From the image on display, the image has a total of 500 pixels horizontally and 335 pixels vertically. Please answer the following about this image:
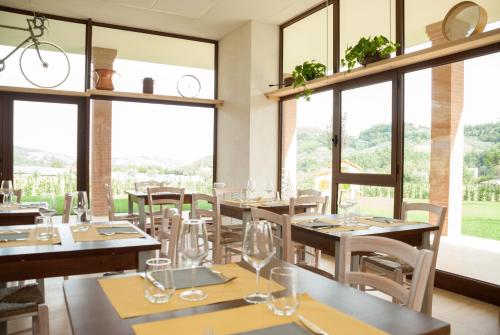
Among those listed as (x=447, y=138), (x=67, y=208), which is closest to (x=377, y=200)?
(x=447, y=138)

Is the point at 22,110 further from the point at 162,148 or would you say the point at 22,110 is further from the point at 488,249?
the point at 488,249

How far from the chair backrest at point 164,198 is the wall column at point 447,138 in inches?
104

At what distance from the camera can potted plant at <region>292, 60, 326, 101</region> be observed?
531 centimetres

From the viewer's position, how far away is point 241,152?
21.4 feet

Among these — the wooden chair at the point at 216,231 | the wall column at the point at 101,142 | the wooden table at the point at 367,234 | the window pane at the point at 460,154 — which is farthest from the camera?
the wall column at the point at 101,142

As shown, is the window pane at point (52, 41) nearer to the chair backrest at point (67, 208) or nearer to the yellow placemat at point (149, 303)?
the chair backrest at point (67, 208)

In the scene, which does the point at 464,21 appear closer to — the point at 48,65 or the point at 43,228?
the point at 43,228

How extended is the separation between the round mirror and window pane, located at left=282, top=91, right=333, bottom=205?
189cm

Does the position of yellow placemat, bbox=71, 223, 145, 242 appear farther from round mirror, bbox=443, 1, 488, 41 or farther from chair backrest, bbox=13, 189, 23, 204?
round mirror, bbox=443, 1, 488, 41

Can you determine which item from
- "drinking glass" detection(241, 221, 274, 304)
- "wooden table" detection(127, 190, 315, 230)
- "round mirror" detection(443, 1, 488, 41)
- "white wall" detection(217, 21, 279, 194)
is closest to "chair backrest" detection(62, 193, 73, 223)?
"wooden table" detection(127, 190, 315, 230)

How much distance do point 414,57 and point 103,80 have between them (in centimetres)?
439

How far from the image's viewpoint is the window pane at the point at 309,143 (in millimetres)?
5562

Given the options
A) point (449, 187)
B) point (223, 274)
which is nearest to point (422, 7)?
point (449, 187)

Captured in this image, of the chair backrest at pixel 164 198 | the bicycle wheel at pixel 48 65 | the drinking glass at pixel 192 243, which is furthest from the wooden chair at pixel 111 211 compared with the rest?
the drinking glass at pixel 192 243
